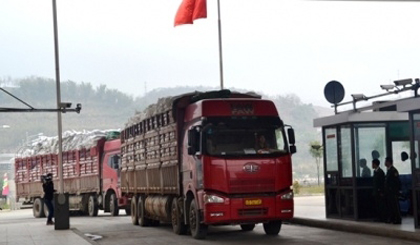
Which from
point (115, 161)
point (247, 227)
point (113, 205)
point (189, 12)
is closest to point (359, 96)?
point (247, 227)

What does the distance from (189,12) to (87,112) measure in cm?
10456

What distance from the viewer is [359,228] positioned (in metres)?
16.3

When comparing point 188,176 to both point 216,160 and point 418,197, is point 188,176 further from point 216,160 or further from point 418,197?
point 418,197

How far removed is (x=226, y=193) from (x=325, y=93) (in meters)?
5.82

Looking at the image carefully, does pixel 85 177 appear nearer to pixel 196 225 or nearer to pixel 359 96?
pixel 196 225

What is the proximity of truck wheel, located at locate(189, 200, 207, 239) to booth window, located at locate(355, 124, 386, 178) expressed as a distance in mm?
4917

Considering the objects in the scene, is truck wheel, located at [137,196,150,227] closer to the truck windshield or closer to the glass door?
the truck windshield

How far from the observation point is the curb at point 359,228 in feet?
45.9

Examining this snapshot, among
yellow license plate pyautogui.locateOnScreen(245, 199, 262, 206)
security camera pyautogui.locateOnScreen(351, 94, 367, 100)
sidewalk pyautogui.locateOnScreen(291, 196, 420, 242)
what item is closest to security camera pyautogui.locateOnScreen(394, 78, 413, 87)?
security camera pyautogui.locateOnScreen(351, 94, 367, 100)

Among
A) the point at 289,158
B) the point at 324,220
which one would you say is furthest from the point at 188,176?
the point at 324,220

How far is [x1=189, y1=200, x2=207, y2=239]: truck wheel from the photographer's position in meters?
15.1

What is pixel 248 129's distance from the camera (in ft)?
48.9

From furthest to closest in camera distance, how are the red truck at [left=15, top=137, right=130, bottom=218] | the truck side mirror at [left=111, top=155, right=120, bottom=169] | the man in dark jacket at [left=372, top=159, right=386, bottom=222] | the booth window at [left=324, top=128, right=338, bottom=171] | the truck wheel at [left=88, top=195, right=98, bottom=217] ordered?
1. the truck wheel at [left=88, top=195, right=98, bottom=217]
2. the red truck at [left=15, top=137, right=130, bottom=218]
3. the truck side mirror at [left=111, top=155, right=120, bottom=169]
4. the booth window at [left=324, top=128, right=338, bottom=171]
5. the man in dark jacket at [left=372, top=159, right=386, bottom=222]

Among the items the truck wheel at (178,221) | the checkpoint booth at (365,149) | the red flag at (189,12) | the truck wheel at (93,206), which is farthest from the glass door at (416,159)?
the truck wheel at (93,206)
